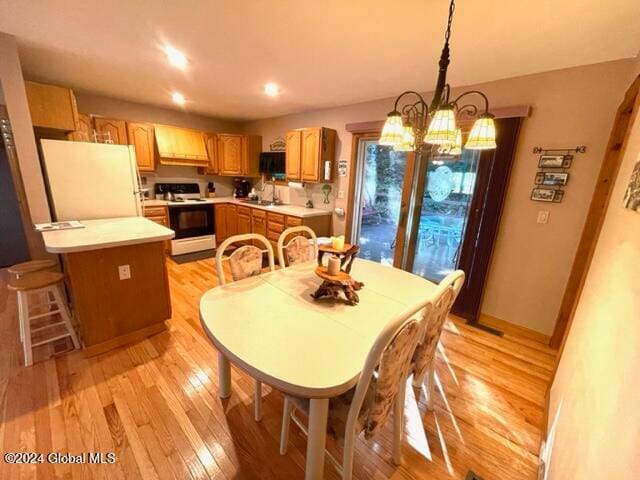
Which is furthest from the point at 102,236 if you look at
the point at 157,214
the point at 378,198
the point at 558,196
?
the point at 558,196

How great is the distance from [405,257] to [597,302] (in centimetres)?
207

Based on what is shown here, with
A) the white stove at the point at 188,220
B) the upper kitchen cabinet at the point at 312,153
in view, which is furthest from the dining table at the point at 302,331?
the white stove at the point at 188,220

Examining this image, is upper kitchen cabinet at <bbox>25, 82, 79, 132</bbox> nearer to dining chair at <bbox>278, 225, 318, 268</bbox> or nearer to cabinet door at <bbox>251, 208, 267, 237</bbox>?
cabinet door at <bbox>251, 208, 267, 237</bbox>

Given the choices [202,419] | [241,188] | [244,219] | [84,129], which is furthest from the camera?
[241,188]

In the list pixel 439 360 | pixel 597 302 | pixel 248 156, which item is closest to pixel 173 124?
pixel 248 156

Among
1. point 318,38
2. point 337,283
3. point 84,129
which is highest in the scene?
point 318,38

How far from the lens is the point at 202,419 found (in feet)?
5.00

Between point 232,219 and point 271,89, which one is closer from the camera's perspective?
point 271,89

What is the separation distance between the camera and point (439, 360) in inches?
85.3

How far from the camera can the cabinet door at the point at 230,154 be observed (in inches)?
189

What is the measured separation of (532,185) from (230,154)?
15.0 ft

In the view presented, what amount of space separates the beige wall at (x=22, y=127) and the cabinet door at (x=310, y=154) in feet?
9.18

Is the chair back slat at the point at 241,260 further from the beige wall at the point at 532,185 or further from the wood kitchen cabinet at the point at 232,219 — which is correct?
the wood kitchen cabinet at the point at 232,219

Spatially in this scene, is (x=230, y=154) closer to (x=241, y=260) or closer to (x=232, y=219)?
(x=232, y=219)
